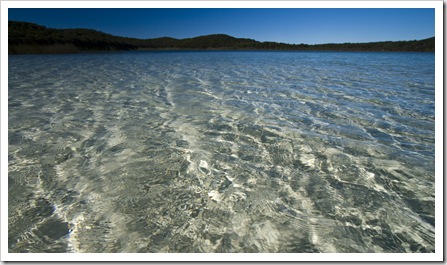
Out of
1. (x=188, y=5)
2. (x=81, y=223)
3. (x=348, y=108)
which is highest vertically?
(x=188, y=5)

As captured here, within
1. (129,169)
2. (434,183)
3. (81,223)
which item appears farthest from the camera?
(129,169)

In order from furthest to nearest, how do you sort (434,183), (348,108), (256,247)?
(348,108) → (434,183) → (256,247)

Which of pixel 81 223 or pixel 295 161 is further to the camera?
pixel 295 161

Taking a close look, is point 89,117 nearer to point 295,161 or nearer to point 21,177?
point 21,177

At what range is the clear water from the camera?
221cm

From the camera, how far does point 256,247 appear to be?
2.11 meters

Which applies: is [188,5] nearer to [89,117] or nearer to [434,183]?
[89,117]

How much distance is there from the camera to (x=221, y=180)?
3.12 m

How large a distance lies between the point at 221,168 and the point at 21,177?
2635 millimetres

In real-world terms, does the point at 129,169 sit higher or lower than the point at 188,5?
lower

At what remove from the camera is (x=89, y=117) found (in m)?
5.60

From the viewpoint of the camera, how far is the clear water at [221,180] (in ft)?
7.25

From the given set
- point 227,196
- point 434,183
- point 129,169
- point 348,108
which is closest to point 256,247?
point 227,196

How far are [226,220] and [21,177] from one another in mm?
2792
